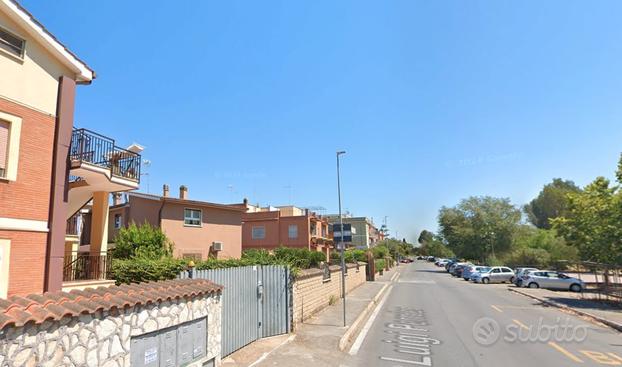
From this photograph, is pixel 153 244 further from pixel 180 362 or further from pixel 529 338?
pixel 529 338

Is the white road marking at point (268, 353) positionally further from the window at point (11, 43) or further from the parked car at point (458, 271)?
the parked car at point (458, 271)

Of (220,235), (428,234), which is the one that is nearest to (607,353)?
(220,235)

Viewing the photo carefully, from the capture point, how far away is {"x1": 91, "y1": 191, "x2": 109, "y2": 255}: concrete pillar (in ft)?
52.9

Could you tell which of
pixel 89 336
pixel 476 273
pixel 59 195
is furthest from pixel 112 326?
pixel 476 273

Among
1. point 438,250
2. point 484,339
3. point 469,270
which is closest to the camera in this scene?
point 484,339

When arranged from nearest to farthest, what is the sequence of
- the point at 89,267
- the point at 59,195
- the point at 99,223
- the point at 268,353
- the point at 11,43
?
the point at 268,353
the point at 11,43
the point at 59,195
the point at 89,267
the point at 99,223

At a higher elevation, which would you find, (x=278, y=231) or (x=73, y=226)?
(x=278, y=231)

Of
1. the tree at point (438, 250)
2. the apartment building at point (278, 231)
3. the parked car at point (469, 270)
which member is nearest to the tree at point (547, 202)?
the tree at point (438, 250)

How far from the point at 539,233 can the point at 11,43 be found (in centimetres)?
6964

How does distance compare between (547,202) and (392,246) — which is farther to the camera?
(547,202)

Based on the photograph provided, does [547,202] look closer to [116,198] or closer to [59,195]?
[116,198]

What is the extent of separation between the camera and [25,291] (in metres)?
10.3

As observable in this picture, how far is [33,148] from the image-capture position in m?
10.7

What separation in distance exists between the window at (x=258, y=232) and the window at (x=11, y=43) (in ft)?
127
